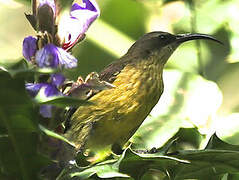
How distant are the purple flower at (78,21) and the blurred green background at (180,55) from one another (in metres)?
0.67

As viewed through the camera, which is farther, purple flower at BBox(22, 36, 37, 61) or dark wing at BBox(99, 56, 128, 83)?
dark wing at BBox(99, 56, 128, 83)

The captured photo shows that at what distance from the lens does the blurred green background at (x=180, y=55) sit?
8.00ft

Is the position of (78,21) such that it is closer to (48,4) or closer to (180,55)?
(48,4)

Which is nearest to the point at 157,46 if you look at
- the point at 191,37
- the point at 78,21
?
the point at 191,37

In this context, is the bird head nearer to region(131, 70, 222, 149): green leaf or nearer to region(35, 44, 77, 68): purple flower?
region(131, 70, 222, 149): green leaf

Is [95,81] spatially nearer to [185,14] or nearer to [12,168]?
[12,168]

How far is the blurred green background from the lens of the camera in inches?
96.0

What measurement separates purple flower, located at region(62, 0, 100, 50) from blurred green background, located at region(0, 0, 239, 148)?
0.67 meters

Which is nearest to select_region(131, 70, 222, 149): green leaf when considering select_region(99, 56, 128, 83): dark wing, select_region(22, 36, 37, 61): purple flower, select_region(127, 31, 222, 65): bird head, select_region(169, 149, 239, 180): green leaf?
select_region(127, 31, 222, 65): bird head

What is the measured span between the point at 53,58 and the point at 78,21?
0.23 meters

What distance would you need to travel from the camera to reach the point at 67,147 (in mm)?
1417

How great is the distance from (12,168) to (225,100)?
309 cm

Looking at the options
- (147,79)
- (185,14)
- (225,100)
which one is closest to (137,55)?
(147,79)

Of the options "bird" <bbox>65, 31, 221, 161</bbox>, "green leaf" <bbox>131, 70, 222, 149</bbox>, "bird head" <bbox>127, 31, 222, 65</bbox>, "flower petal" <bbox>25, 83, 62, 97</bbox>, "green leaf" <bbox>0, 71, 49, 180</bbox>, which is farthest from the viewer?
"bird head" <bbox>127, 31, 222, 65</bbox>
